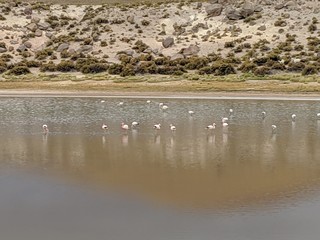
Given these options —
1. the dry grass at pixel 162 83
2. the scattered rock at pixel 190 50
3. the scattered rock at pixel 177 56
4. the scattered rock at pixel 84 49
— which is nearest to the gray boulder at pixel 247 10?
the scattered rock at pixel 190 50

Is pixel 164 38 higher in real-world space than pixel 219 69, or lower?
higher

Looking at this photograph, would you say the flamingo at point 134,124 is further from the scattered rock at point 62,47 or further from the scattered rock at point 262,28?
the scattered rock at point 262,28

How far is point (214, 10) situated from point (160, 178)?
2485 inches

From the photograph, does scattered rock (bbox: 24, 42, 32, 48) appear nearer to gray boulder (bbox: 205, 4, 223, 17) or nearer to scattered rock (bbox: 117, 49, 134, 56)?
scattered rock (bbox: 117, 49, 134, 56)

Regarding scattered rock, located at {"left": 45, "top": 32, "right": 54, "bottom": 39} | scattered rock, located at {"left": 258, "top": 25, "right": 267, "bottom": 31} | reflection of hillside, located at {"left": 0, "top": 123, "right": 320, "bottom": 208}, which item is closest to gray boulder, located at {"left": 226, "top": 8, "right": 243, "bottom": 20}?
scattered rock, located at {"left": 258, "top": 25, "right": 267, "bottom": 31}

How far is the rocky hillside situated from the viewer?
56188 mm

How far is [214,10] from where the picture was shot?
78812mm

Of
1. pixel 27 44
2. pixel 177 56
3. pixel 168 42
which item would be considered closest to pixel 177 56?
pixel 177 56

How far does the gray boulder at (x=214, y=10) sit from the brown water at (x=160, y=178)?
48138mm

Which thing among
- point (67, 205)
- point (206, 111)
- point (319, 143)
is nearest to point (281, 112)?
point (206, 111)

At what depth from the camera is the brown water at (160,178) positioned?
13812 millimetres

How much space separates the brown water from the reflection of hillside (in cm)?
3

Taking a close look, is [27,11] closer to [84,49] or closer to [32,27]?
[32,27]

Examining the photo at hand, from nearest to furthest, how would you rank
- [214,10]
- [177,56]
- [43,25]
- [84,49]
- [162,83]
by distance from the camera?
1. [162,83]
2. [177,56]
3. [84,49]
4. [43,25]
5. [214,10]
